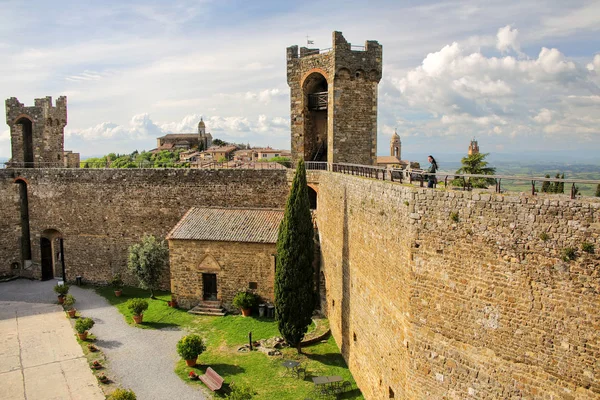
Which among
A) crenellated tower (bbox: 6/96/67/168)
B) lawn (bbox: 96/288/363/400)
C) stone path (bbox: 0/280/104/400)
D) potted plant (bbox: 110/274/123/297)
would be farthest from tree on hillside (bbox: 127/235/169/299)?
crenellated tower (bbox: 6/96/67/168)

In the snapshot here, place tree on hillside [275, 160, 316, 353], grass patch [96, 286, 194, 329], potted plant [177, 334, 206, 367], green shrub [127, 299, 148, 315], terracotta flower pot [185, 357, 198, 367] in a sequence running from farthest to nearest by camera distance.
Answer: grass patch [96, 286, 194, 329]
green shrub [127, 299, 148, 315]
tree on hillside [275, 160, 316, 353]
terracotta flower pot [185, 357, 198, 367]
potted plant [177, 334, 206, 367]

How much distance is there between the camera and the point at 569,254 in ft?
22.4

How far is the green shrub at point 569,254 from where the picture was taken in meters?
6.80

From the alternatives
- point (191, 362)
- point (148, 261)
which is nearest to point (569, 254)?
point (191, 362)

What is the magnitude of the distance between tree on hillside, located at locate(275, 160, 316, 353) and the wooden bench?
313 centimetres

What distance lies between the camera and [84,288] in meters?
26.2

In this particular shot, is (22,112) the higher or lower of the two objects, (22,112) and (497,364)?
the higher

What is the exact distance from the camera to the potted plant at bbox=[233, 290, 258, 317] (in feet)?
68.4

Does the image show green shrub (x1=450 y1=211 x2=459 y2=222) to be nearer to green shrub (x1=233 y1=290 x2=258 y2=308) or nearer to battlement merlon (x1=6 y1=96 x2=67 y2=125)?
green shrub (x1=233 y1=290 x2=258 y2=308)

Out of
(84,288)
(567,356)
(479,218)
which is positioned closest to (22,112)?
(84,288)

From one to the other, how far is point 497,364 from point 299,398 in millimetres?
7860

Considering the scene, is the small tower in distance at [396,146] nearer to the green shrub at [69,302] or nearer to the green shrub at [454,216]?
the green shrub at [69,302]

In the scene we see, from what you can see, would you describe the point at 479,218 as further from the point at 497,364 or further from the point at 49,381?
the point at 49,381

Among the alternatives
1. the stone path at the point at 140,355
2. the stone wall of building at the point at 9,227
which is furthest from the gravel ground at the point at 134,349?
the stone wall of building at the point at 9,227
